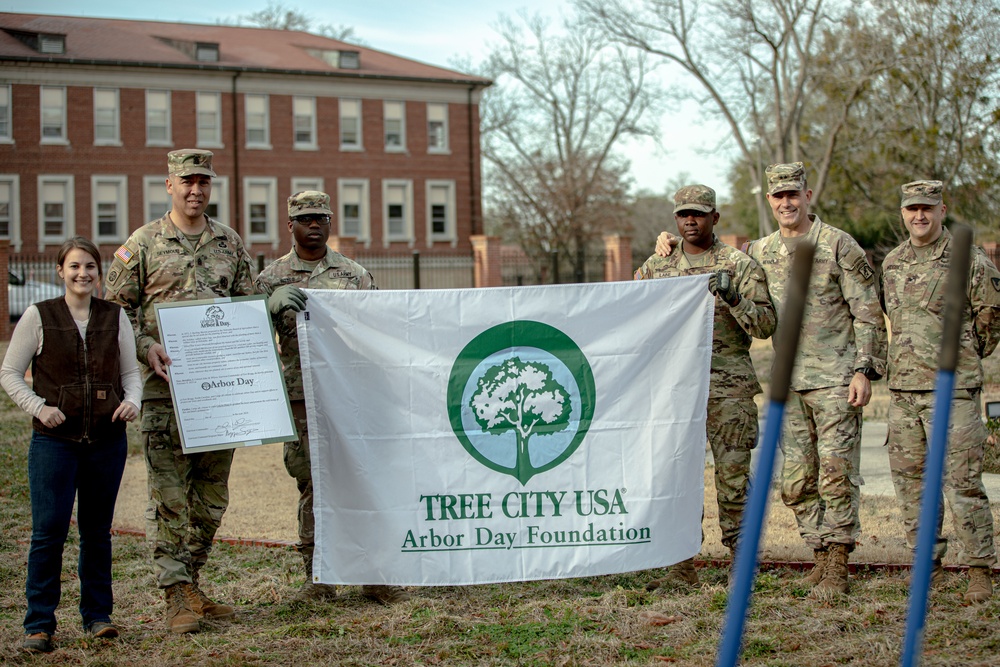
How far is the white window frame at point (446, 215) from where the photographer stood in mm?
45062

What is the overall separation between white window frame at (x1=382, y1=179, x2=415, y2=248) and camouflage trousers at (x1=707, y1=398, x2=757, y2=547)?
39.5m

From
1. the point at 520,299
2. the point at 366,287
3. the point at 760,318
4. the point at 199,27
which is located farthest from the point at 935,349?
the point at 199,27

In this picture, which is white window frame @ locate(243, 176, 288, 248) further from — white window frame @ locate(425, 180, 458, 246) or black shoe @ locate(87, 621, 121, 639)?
black shoe @ locate(87, 621, 121, 639)

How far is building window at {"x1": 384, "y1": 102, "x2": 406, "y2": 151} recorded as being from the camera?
145 feet

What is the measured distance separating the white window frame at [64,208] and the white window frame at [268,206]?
6.48m

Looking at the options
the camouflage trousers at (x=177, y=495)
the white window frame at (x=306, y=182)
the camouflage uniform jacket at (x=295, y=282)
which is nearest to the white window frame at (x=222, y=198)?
the white window frame at (x=306, y=182)

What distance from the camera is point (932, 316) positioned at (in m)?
5.29

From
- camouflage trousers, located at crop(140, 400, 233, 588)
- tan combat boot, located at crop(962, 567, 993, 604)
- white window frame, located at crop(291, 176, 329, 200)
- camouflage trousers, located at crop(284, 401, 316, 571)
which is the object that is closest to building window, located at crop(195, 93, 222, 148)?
white window frame, located at crop(291, 176, 329, 200)

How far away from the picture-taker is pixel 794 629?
4746mm

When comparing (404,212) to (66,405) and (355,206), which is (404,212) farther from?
(66,405)

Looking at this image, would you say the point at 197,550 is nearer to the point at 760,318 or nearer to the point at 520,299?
the point at 520,299

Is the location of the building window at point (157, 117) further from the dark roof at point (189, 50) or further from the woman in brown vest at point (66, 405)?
the woman in brown vest at point (66, 405)

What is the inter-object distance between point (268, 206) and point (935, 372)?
129 ft

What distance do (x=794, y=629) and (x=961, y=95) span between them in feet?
77.7
